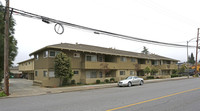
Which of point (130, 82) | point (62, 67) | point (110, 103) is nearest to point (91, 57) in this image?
point (62, 67)

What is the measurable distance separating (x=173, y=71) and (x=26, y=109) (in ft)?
158

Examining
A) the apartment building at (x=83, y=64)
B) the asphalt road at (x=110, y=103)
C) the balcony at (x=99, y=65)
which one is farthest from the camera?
the balcony at (x=99, y=65)

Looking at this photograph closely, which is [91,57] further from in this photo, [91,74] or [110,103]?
[110,103]

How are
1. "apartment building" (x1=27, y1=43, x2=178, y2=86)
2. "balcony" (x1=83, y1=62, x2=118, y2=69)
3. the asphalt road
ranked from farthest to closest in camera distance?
"balcony" (x1=83, y1=62, x2=118, y2=69)
"apartment building" (x1=27, y1=43, x2=178, y2=86)
the asphalt road

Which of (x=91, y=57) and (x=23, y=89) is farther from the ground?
(x=91, y=57)

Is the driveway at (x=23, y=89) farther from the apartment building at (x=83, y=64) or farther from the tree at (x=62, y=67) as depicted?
the tree at (x=62, y=67)

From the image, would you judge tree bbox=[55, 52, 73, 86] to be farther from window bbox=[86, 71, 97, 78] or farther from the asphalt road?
the asphalt road

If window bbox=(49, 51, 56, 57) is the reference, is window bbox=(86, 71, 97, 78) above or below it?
below

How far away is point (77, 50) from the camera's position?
2267 cm

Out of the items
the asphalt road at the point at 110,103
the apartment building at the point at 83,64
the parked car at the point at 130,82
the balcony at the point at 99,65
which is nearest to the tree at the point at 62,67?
the apartment building at the point at 83,64

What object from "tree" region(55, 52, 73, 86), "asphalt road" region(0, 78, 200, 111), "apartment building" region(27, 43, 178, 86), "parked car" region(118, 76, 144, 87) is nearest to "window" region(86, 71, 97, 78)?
"apartment building" region(27, 43, 178, 86)

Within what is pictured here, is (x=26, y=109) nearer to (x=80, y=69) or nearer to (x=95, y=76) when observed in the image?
(x=80, y=69)

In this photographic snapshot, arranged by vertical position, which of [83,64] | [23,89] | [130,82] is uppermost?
[83,64]

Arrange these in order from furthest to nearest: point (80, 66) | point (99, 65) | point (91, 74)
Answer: point (91, 74), point (99, 65), point (80, 66)
